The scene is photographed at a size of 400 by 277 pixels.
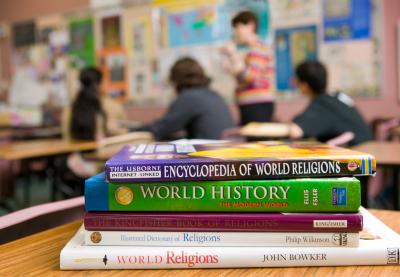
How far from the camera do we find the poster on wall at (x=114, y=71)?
6145 millimetres

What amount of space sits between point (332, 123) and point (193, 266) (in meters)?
1.99

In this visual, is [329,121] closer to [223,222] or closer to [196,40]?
[223,222]

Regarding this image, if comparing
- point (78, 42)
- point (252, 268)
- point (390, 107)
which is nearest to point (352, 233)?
point (252, 268)

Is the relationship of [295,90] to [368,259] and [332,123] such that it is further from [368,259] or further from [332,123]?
[368,259]

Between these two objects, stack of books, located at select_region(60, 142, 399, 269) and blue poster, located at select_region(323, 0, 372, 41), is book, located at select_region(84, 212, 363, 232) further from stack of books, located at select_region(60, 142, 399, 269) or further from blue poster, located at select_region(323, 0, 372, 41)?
blue poster, located at select_region(323, 0, 372, 41)

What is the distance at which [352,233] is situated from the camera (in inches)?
23.1

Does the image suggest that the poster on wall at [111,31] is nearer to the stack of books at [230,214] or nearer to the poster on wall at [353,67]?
the poster on wall at [353,67]

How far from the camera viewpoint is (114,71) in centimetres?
623

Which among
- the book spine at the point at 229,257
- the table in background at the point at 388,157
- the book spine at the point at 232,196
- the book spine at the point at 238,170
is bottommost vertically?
the table in background at the point at 388,157

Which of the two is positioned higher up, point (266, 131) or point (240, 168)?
point (240, 168)

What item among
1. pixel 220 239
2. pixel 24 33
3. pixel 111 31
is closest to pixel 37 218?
pixel 220 239

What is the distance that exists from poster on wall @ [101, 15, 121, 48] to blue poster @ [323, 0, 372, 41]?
291 cm

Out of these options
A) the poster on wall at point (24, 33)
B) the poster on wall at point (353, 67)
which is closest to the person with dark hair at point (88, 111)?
the poster on wall at point (353, 67)

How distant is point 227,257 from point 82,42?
640cm
